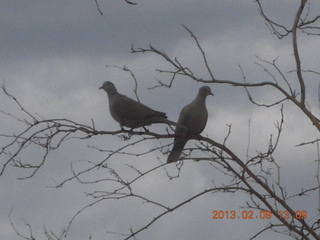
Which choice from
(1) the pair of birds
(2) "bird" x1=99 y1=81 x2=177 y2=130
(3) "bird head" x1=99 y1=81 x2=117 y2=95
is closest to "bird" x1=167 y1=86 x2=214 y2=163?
(1) the pair of birds

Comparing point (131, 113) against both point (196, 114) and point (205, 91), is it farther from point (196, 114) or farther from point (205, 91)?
point (205, 91)

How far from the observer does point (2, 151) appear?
16.1ft

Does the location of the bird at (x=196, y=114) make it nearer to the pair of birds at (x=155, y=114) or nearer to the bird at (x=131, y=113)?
the pair of birds at (x=155, y=114)

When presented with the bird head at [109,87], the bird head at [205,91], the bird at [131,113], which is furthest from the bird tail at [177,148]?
the bird head at [109,87]

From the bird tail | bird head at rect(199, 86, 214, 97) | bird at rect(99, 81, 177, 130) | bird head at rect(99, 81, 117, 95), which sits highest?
bird head at rect(99, 81, 117, 95)

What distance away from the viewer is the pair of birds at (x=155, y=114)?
7.06 meters

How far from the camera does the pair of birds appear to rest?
7062mm

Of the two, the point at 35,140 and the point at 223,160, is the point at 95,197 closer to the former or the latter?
the point at 35,140

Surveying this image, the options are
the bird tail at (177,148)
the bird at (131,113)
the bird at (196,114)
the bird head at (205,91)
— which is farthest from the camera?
the bird head at (205,91)

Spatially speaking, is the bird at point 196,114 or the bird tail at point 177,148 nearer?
the bird tail at point 177,148

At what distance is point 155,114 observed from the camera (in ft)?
23.0

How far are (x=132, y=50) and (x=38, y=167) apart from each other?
1196 millimetres

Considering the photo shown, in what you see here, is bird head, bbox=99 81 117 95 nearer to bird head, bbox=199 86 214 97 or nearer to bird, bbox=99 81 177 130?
bird, bbox=99 81 177 130

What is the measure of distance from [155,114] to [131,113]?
0.35m
